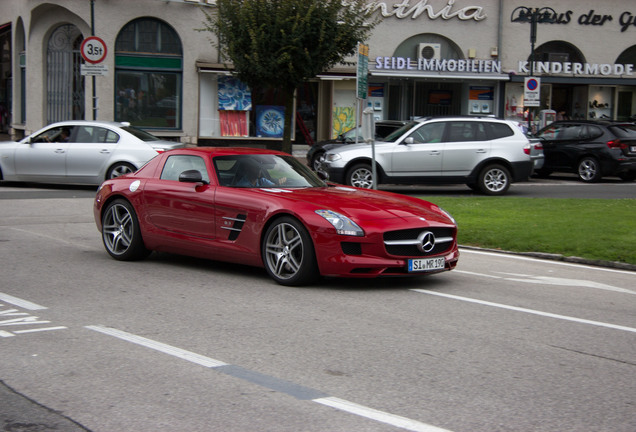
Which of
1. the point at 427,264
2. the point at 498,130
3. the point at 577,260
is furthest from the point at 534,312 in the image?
the point at 498,130

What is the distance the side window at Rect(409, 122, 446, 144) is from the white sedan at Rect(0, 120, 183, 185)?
5.38m

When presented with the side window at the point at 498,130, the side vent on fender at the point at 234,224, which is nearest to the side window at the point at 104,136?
the side window at the point at 498,130

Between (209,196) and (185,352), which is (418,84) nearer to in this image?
(209,196)

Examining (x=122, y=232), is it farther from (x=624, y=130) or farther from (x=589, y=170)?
(x=624, y=130)

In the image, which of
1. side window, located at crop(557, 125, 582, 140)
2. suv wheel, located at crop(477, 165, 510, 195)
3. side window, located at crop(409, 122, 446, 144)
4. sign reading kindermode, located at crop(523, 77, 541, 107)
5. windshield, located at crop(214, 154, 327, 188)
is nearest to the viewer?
windshield, located at crop(214, 154, 327, 188)

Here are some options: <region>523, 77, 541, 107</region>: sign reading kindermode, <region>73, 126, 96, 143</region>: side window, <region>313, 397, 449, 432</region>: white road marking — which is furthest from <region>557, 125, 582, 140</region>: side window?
<region>313, 397, 449, 432</region>: white road marking

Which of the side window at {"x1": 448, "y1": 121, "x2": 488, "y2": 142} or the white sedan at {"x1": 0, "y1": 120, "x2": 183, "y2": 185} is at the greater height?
the side window at {"x1": 448, "y1": 121, "x2": 488, "y2": 142}

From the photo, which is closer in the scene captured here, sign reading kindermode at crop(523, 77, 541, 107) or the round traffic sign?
the round traffic sign

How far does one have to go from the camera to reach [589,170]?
2256 centimetres

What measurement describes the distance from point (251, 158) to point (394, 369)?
14.1ft

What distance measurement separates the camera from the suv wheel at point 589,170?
22.4 m

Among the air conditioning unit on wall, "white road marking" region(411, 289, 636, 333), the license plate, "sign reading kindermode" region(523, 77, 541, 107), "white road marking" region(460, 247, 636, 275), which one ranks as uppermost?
the air conditioning unit on wall

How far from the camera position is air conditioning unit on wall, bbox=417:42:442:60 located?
3036 centimetres

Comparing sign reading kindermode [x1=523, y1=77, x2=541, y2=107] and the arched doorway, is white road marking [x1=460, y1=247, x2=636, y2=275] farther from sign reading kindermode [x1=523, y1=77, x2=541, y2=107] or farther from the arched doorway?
the arched doorway
